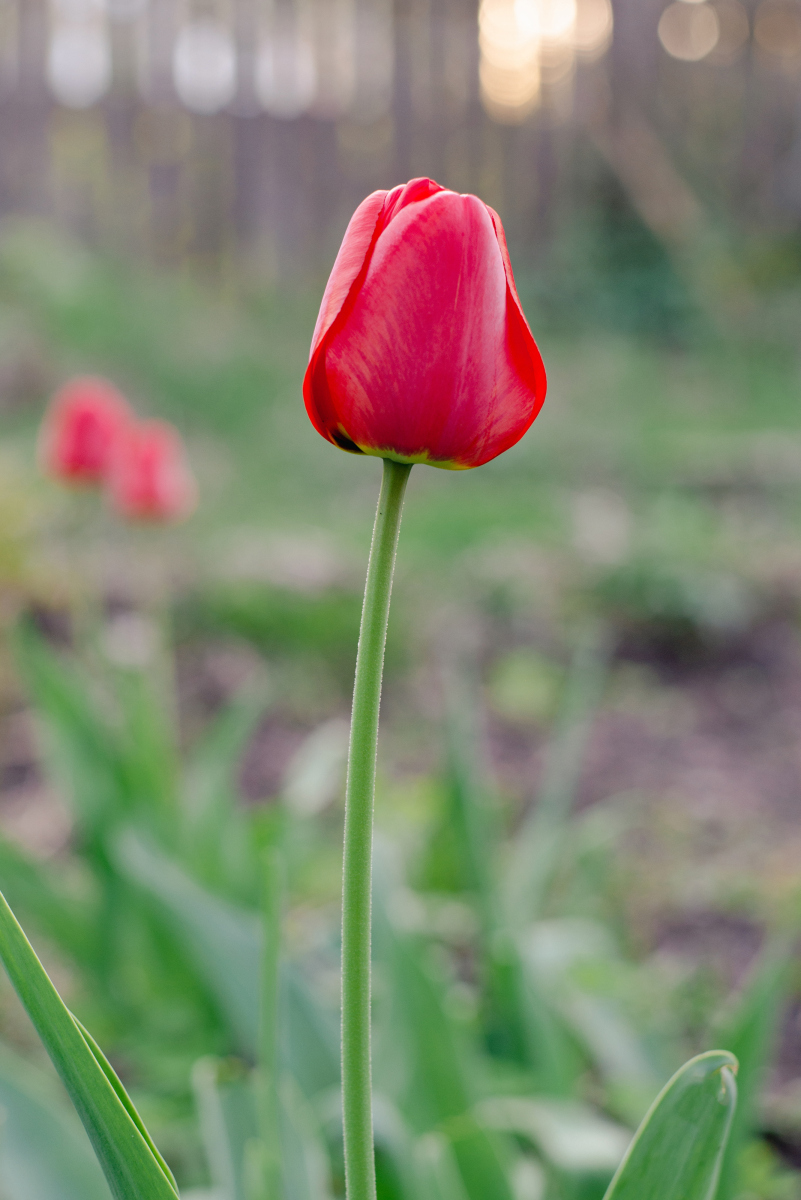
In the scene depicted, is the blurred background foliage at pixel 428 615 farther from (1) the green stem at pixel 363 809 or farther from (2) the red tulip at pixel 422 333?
(2) the red tulip at pixel 422 333

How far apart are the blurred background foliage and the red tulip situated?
0.53 metres

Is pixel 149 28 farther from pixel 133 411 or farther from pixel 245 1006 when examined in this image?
pixel 245 1006

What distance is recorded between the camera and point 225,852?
61.1 inches

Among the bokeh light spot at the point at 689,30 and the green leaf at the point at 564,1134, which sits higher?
the bokeh light spot at the point at 689,30

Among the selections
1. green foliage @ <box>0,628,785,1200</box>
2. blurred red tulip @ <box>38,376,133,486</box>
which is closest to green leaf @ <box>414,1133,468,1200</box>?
green foliage @ <box>0,628,785,1200</box>

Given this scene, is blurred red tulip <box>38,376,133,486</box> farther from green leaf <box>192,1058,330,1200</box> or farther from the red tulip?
the red tulip

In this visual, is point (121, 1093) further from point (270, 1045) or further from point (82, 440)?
point (82, 440)

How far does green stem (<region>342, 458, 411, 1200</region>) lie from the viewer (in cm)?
49

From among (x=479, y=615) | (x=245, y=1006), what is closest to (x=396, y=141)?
(x=479, y=615)

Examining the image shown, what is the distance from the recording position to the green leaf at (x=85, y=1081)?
50 cm

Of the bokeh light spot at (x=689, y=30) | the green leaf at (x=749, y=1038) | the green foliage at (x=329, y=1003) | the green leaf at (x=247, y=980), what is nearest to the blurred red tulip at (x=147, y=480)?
the green foliage at (x=329, y=1003)

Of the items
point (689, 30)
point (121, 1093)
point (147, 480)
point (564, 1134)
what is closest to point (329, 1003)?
point (564, 1134)

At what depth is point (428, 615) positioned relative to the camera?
126 inches

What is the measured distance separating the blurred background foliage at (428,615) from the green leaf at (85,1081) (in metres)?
0.28
